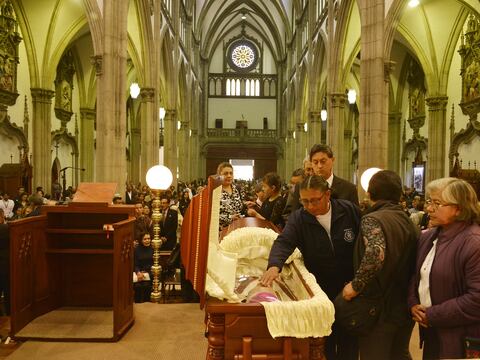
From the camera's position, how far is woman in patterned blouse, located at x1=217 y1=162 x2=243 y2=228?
20.0ft

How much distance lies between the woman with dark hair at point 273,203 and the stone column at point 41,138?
15.0 m

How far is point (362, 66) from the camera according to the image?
42.7ft

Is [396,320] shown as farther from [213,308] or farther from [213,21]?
[213,21]

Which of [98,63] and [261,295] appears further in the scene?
[98,63]

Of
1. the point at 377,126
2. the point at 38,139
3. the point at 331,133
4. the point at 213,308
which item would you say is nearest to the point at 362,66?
the point at 377,126

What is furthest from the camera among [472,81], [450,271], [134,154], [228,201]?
[134,154]

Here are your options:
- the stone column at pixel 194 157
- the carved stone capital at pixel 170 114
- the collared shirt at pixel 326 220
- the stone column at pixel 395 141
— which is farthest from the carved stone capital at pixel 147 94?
the collared shirt at pixel 326 220

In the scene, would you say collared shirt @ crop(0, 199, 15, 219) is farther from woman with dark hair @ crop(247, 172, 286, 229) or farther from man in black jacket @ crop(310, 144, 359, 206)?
man in black jacket @ crop(310, 144, 359, 206)

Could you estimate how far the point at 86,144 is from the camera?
24469 millimetres

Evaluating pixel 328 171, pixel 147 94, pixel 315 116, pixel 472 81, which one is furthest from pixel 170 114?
pixel 328 171

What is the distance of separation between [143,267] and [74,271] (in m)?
1.54

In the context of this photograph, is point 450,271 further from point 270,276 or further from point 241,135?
point 241,135

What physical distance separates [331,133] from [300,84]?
13.4 m

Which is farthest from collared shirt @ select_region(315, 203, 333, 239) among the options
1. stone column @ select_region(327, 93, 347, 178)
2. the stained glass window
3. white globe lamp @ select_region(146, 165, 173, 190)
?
the stained glass window
